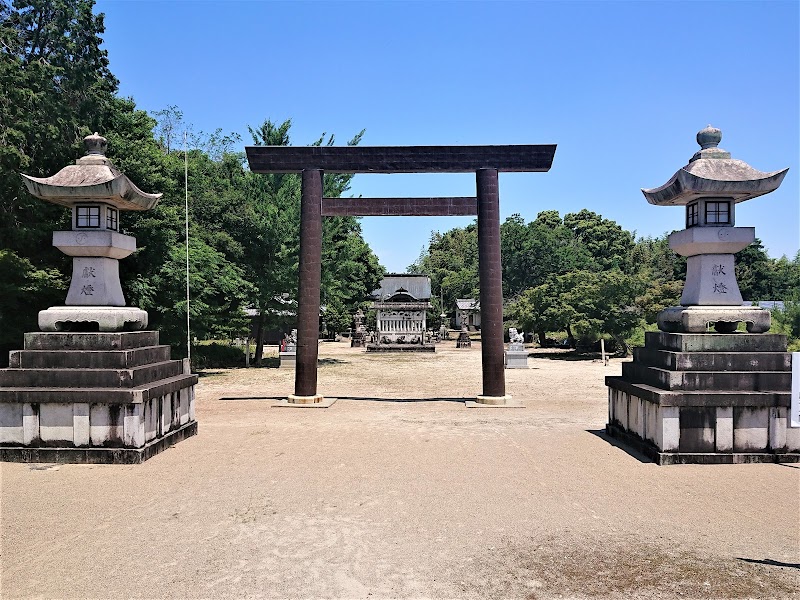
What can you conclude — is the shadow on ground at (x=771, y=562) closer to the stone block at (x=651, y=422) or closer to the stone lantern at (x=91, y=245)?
the stone block at (x=651, y=422)

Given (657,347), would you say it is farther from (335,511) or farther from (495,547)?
(335,511)

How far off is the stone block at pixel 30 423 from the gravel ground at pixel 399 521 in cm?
58

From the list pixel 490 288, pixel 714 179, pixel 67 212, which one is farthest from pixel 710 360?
pixel 67 212

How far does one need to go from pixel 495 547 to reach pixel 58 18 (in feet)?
69.3

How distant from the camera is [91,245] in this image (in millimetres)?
9148

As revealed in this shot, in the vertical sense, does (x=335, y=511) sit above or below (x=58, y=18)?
below

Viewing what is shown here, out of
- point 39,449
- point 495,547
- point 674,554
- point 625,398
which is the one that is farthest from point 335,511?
point 625,398

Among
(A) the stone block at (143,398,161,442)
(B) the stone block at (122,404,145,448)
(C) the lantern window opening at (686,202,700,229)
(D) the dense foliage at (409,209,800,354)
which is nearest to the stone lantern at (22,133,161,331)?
(A) the stone block at (143,398,161,442)

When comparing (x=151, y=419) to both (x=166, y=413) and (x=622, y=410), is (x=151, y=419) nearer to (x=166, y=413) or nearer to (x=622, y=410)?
(x=166, y=413)

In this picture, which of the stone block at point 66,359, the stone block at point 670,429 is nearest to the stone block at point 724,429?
the stone block at point 670,429

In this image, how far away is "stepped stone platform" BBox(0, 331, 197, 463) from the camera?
8180mm

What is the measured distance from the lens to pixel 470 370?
24.1 m

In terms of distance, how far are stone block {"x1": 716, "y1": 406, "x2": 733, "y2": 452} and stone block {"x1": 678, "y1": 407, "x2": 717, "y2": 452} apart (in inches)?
2.4

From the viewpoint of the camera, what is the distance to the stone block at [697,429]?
8039 mm
